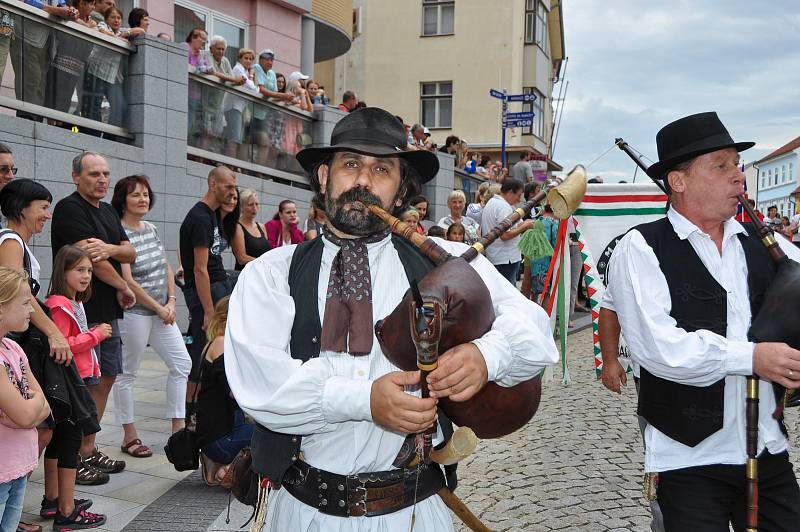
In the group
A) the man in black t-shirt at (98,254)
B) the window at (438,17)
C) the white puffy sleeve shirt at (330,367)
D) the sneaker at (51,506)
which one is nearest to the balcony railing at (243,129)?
the man in black t-shirt at (98,254)

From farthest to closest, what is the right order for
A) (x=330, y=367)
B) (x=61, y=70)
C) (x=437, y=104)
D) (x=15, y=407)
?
(x=437, y=104), (x=61, y=70), (x=15, y=407), (x=330, y=367)

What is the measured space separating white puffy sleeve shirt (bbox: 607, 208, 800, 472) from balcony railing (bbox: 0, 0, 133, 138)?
23.9ft

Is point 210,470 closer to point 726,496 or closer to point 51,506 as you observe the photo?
point 51,506

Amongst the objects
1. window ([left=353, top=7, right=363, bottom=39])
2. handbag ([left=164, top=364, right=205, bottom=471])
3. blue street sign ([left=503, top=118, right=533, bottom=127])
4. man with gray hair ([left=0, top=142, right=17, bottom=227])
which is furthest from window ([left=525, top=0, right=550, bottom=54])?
handbag ([left=164, top=364, right=205, bottom=471])

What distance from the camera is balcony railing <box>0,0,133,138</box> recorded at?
8.08m

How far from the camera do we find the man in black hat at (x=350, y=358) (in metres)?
2.11

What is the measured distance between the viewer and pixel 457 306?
1997mm

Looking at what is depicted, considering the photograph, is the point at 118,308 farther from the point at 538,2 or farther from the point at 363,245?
the point at 538,2

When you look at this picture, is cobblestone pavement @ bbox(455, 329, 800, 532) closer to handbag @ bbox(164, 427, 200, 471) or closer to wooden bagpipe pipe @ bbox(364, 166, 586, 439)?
handbag @ bbox(164, 427, 200, 471)

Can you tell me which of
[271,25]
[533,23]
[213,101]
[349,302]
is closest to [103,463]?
[349,302]

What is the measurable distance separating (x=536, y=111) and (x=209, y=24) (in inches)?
823

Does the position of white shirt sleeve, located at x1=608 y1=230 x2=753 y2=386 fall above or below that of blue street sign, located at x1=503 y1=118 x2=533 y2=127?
below

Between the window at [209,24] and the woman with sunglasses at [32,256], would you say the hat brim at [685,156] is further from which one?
the window at [209,24]

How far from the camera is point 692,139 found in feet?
10.3
